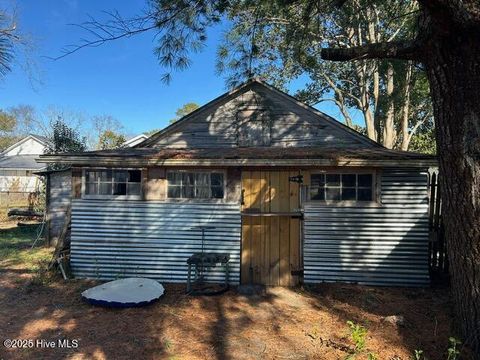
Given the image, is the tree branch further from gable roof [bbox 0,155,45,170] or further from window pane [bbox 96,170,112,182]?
gable roof [bbox 0,155,45,170]

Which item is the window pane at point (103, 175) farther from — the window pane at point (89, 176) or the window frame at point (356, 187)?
the window frame at point (356, 187)

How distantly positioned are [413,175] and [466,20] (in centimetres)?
428

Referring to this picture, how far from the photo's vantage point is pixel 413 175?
23.4 feet

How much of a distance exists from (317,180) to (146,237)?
147 inches

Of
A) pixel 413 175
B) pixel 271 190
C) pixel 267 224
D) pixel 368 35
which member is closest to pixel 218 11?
pixel 271 190

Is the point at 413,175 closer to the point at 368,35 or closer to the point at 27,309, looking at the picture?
the point at 27,309

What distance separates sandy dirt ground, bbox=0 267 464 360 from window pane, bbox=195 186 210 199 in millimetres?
1957

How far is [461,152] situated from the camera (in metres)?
3.75

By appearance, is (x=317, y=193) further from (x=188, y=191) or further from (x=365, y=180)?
(x=188, y=191)

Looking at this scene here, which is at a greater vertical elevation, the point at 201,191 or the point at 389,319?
the point at 201,191

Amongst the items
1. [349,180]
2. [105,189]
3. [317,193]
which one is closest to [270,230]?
[317,193]

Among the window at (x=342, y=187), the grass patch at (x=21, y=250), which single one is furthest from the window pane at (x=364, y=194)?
the grass patch at (x=21, y=250)

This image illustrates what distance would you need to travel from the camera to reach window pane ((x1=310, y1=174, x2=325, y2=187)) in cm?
734

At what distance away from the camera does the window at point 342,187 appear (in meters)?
7.29
